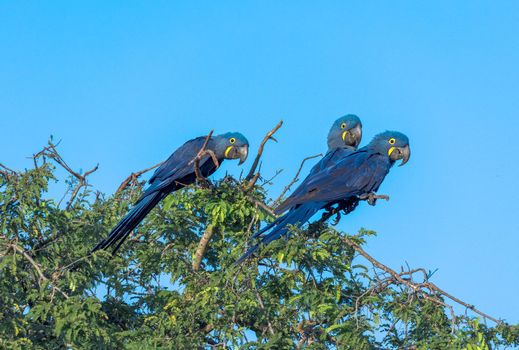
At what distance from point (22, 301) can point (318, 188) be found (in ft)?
8.53

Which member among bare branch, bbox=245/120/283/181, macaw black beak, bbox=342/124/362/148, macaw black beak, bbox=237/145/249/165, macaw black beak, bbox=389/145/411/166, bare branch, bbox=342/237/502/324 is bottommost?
bare branch, bbox=342/237/502/324

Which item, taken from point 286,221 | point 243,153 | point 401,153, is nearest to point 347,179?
point 286,221

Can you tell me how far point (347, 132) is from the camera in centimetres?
858

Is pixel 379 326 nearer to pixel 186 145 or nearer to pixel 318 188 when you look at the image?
pixel 318 188

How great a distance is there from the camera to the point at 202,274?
22.4 feet

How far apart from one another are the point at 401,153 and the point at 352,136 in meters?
0.75

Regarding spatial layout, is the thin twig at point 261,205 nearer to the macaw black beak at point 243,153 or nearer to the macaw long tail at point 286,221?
the macaw long tail at point 286,221

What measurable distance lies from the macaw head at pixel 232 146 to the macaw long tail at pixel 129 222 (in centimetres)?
113

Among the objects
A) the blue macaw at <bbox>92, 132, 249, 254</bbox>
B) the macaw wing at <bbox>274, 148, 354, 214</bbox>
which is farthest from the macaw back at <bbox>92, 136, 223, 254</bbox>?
the macaw wing at <bbox>274, 148, 354, 214</bbox>

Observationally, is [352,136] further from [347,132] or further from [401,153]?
[401,153]

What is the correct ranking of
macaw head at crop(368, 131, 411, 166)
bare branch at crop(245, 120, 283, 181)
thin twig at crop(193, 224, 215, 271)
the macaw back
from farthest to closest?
1. macaw head at crop(368, 131, 411, 166)
2. thin twig at crop(193, 224, 215, 271)
3. the macaw back
4. bare branch at crop(245, 120, 283, 181)

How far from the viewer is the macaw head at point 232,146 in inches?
340

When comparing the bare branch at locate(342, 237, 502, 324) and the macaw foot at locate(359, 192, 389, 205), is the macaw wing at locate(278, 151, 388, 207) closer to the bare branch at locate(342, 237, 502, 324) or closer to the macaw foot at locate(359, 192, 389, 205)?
the macaw foot at locate(359, 192, 389, 205)

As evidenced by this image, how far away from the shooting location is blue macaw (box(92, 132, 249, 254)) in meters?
6.94
